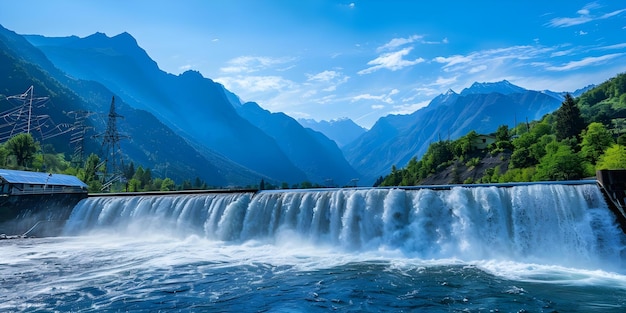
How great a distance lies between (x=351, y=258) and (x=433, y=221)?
482 cm

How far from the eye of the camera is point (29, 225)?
116ft

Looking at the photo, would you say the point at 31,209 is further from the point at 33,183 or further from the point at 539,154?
the point at 539,154

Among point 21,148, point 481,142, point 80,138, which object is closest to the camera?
point 21,148

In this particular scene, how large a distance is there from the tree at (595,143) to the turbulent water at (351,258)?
47.1m

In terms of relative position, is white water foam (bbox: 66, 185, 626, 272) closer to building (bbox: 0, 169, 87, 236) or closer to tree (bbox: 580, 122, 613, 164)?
building (bbox: 0, 169, 87, 236)

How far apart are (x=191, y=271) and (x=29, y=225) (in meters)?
26.9

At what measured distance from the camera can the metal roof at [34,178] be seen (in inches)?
1490

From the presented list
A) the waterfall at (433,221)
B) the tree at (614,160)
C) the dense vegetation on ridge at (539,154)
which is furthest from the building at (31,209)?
the dense vegetation on ridge at (539,154)

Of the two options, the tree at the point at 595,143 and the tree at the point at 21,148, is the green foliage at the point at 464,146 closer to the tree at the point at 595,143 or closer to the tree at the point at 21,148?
the tree at the point at 595,143

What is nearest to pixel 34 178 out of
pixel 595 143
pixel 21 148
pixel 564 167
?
pixel 21 148

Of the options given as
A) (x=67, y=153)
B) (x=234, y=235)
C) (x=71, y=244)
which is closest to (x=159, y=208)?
(x=71, y=244)

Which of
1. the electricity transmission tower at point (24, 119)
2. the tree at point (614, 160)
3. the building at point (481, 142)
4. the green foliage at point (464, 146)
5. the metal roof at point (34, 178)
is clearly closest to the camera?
the metal roof at point (34, 178)

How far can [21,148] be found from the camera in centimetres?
6288

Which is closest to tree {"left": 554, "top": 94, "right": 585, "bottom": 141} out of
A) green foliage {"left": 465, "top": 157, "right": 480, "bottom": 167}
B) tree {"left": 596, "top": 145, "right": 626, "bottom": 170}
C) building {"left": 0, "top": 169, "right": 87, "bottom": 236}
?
green foliage {"left": 465, "top": 157, "right": 480, "bottom": 167}
